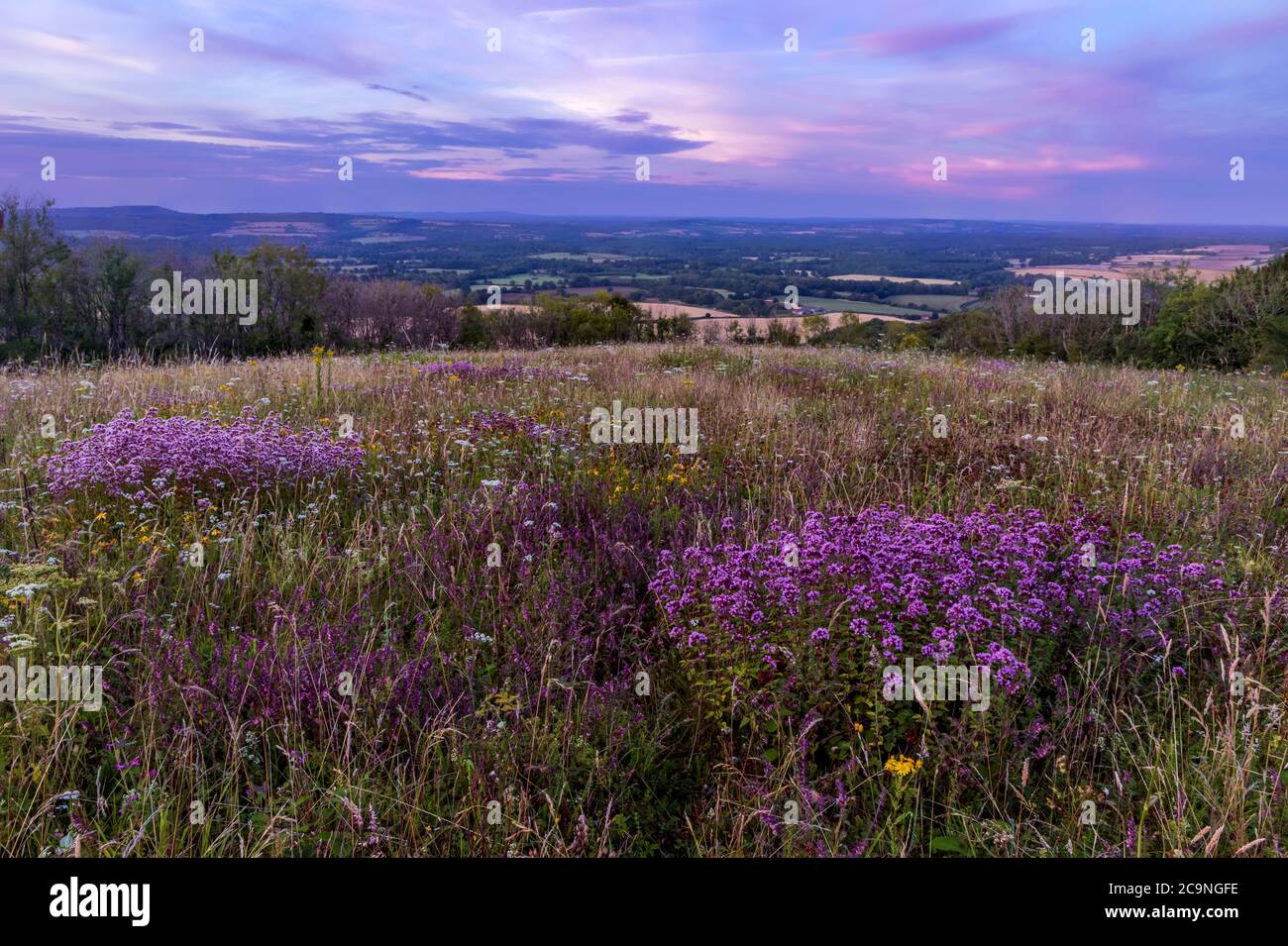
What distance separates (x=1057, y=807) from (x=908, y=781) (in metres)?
0.46

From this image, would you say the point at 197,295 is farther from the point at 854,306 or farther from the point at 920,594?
the point at 854,306

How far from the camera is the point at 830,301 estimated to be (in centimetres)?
3856

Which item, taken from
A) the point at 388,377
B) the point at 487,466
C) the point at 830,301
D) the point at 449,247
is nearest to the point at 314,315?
the point at 449,247

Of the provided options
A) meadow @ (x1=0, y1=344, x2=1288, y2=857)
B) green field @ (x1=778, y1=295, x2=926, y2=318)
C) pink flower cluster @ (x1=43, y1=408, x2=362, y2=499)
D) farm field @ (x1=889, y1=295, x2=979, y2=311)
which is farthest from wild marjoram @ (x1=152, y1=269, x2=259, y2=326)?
farm field @ (x1=889, y1=295, x2=979, y2=311)

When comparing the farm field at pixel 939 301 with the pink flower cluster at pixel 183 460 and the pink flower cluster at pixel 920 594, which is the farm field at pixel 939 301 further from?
the pink flower cluster at pixel 920 594

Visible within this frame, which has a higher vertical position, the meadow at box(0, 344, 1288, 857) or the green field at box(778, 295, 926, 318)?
the green field at box(778, 295, 926, 318)

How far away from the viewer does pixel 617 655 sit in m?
3.52

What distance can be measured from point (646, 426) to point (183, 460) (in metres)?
3.69

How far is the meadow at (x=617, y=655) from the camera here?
2.45 metres

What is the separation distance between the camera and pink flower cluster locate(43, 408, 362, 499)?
186 inches

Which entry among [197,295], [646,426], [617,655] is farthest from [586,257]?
[617,655]

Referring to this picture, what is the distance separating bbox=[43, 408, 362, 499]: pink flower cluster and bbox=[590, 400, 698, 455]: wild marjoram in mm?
2163

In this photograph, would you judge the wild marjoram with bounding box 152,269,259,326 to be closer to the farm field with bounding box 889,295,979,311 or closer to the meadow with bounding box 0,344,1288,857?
the meadow with bounding box 0,344,1288,857

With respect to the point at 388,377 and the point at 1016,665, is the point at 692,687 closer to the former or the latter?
the point at 1016,665
